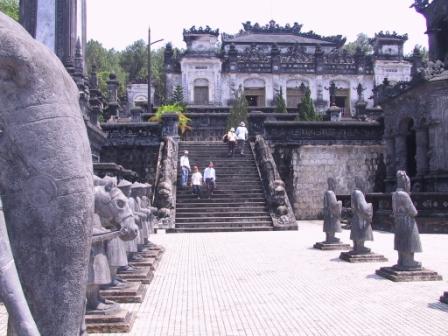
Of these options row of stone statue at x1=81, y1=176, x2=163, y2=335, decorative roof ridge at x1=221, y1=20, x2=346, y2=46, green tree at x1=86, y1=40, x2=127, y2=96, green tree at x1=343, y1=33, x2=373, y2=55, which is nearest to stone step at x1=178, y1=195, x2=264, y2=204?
row of stone statue at x1=81, y1=176, x2=163, y2=335

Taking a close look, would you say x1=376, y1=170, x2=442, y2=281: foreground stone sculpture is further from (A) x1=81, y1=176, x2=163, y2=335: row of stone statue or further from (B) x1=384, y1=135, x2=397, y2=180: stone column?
(B) x1=384, y1=135, x2=397, y2=180: stone column

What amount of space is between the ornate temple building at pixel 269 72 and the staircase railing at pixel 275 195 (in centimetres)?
2655

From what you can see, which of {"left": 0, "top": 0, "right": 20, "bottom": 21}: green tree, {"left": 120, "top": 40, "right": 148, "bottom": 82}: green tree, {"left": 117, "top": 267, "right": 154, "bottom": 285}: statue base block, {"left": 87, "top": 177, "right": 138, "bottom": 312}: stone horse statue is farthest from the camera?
{"left": 120, "top": 40, "right": 148, "bottom": 82}: green tree

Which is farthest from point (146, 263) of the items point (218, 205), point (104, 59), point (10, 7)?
point (104, 59)

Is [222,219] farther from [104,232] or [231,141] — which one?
[104,232]

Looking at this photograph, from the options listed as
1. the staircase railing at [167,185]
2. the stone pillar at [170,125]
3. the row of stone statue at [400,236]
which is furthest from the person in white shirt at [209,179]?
the row of stone statue at [400,236]

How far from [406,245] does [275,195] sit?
9.13m

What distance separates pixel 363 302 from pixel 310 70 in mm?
41968

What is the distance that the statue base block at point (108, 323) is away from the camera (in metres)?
5.42

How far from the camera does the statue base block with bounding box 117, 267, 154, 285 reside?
26.1 ft

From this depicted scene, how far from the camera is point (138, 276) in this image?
316 inches

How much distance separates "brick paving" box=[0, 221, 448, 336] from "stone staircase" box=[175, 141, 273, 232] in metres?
4.88

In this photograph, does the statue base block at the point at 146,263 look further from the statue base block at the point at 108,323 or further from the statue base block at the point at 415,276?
the statue base block at the point at 415,276

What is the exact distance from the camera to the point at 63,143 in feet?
7.57
